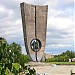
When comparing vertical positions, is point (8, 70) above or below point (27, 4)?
below

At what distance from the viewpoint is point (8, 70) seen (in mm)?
1911

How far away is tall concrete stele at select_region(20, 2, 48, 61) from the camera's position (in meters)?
30.6

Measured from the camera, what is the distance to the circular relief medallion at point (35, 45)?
104ft

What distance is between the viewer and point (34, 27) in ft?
102

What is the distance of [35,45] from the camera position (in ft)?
105

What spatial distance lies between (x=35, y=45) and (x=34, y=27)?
2.32 m

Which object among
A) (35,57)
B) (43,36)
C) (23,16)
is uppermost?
(23,16)

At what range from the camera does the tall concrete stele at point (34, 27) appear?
30.6 meters

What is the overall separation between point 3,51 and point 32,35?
2943 cm

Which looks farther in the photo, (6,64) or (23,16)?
(23,16)

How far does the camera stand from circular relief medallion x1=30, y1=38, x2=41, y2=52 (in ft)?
104

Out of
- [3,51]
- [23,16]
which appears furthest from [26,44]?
[3,51]

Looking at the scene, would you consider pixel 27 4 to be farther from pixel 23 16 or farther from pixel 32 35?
pixel 32 35

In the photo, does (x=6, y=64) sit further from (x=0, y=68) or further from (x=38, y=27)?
(x=38, y=27)
